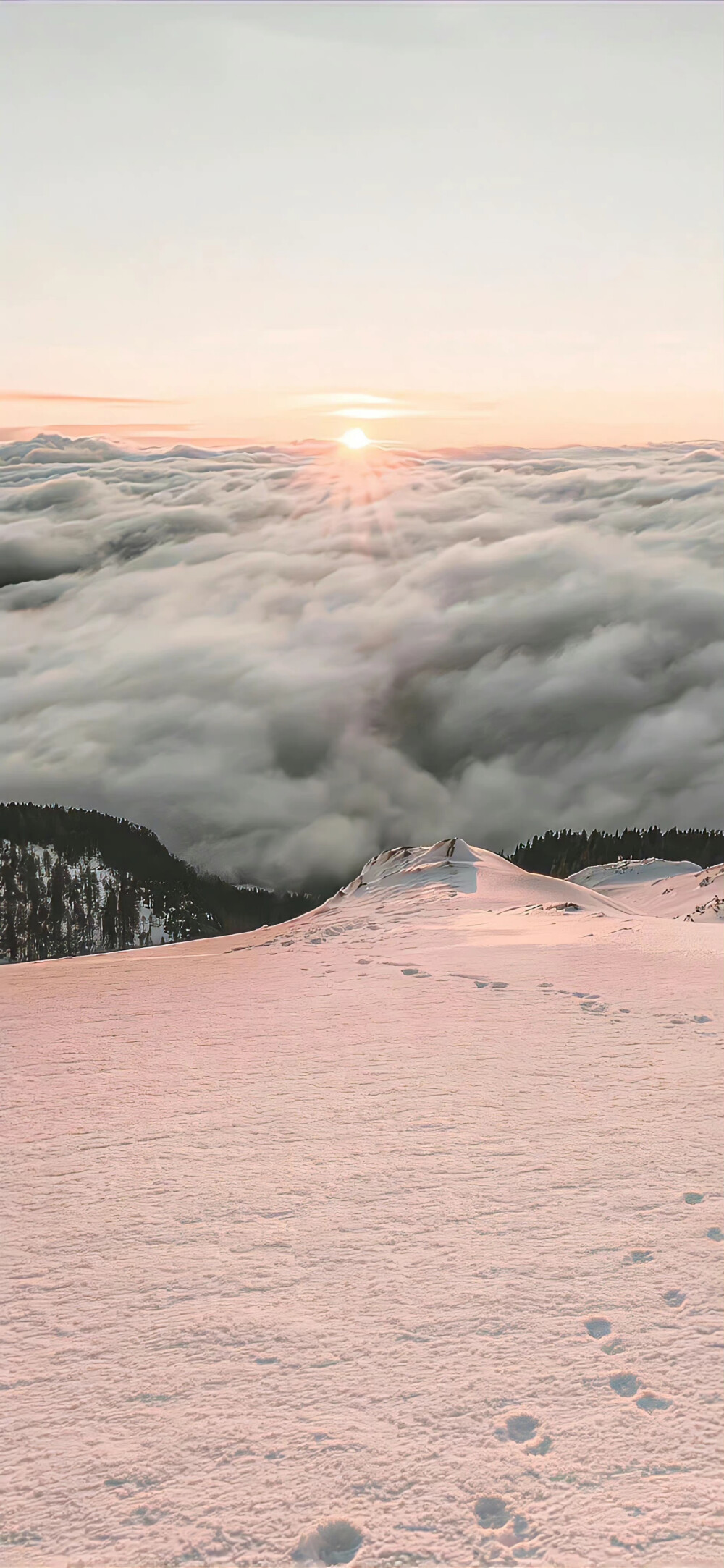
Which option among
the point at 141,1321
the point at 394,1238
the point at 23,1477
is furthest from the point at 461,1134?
the point at 23,1477

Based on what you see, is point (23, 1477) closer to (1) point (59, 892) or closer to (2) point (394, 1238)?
(2) point (394, 1238)

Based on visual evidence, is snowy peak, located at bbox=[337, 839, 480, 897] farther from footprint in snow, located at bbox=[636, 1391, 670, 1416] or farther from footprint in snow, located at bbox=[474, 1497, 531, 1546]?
footprint in snow, located at bbox=[474, 1497, 531, 1546]

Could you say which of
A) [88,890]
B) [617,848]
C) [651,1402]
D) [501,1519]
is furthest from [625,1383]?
[88,890]

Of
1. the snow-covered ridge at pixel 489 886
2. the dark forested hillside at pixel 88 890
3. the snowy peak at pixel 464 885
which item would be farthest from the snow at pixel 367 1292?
the dark forested hillside at pixel 88 890

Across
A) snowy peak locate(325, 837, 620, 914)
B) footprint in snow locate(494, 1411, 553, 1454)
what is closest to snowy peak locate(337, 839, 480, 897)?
snowy peak locate(325, 837, 620, 914)

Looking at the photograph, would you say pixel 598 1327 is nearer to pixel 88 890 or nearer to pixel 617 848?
pixel 617 848
